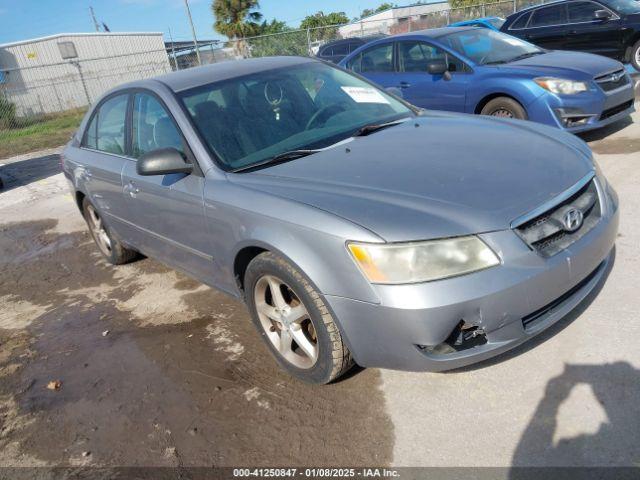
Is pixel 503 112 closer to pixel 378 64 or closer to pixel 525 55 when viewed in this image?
pixel 525 55

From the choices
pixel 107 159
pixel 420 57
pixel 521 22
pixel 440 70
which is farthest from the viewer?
pixel 521 22

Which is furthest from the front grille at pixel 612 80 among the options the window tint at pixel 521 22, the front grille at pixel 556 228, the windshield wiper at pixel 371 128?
the window tint at pixel 521 22

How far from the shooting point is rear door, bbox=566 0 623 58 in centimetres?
951

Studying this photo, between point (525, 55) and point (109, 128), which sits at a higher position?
point (109, 128)

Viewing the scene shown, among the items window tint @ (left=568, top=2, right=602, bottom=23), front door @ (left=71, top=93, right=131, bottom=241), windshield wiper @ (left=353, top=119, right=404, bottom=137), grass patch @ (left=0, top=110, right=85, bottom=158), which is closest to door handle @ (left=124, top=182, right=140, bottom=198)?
front door @ (left=71, top=93, right=131, bottom=241)

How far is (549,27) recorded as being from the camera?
1011 centimetres

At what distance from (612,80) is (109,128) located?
17.7 feet

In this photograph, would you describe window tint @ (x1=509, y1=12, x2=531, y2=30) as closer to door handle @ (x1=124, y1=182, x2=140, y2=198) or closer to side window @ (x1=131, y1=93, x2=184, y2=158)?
side window @ (x1=131, y1=93, x2=184, y2=158)

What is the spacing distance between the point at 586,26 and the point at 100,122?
9.02 meters

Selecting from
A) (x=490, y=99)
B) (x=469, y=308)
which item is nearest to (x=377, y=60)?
(x=490, y=99)

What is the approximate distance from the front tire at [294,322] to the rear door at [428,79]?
4.63 m

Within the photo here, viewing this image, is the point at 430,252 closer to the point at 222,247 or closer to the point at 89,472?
the point at 222,247

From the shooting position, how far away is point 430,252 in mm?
2189

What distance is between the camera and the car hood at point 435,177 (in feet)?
7.41
